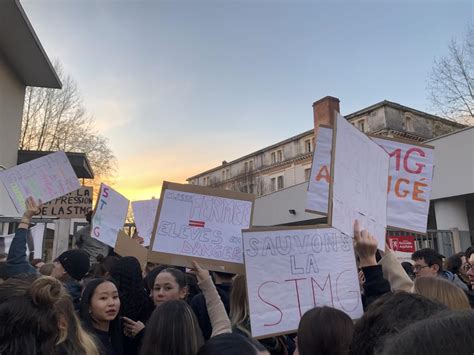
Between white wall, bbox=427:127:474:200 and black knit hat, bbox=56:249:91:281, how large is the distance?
13.7m

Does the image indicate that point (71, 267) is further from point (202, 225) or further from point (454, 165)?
point (454, 165)

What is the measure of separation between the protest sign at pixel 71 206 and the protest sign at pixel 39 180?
2374mm

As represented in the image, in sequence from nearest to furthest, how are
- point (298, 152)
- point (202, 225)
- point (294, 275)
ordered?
point (294, 275), point (202, 225), point (298, 152)

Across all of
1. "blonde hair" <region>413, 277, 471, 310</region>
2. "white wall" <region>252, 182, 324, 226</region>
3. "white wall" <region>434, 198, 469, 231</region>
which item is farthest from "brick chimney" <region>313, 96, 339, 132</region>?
"blonde hair" <region>413, 277, 471, 310</region>

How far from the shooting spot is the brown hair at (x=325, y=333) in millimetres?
2004

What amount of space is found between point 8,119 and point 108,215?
739cm

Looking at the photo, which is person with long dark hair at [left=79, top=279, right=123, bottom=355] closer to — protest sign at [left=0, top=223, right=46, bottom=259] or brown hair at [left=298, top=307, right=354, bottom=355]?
brown hair at [left=298, top=307, right=354, bottom=355]

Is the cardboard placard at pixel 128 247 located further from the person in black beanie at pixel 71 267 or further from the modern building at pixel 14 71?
the modern building at pixel 14 71

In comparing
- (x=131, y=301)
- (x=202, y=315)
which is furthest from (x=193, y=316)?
(x=131, y=301)

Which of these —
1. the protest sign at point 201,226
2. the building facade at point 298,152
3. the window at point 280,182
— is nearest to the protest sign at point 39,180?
the protest sign at point 201,226

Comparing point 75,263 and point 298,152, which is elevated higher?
point 298,152

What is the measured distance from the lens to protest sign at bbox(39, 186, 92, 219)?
790 cm

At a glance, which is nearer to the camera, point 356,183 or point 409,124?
point 356,183

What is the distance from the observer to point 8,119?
1172 cm
